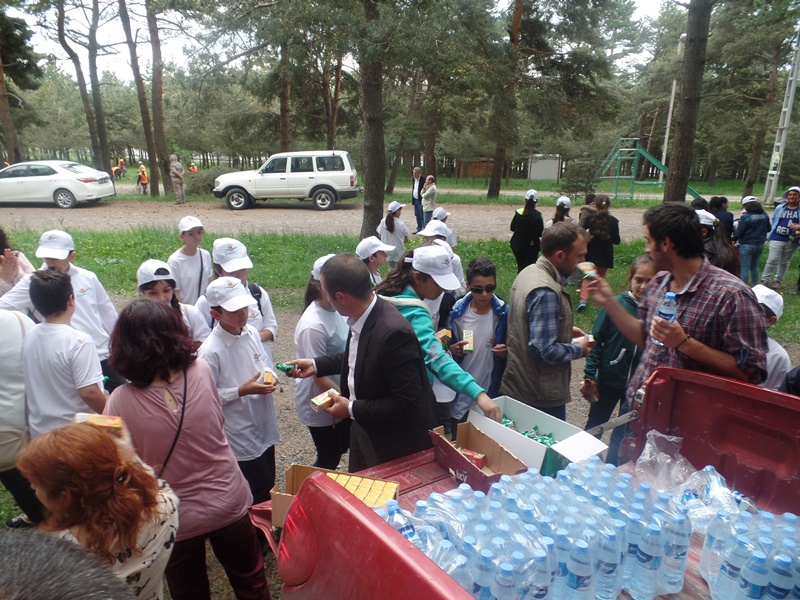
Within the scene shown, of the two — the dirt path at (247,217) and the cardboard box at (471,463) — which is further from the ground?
the cardboard box at (471,463)

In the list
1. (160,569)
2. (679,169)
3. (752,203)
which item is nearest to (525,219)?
(679,169)

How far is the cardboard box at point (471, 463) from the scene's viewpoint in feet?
7.36

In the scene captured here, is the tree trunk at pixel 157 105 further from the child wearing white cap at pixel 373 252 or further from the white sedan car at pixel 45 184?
the child wearing white cap at pixel 373 252

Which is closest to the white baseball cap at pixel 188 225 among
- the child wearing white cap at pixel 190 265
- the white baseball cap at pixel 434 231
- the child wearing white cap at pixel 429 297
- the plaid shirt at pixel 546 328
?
the child wearing white cap at pixel 190 265

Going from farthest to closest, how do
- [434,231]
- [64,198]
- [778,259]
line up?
[64,198], [778,259], [434,231]

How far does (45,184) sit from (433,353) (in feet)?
66.5

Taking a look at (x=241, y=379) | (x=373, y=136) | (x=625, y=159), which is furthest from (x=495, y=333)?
(x=625, y=159)

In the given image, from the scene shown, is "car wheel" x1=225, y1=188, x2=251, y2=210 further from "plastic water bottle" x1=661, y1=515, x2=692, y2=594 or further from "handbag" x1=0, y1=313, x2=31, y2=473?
"plastic water bottle" x1=661, y1=515, x2=692, y2=594

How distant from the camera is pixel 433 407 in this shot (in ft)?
9.25

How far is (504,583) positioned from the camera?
1385 mm

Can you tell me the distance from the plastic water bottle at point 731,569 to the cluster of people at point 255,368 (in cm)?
106

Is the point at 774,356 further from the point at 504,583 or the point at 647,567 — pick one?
the point at 504,583

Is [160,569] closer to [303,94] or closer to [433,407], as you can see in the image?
[433,407]

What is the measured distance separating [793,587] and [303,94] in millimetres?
22919
